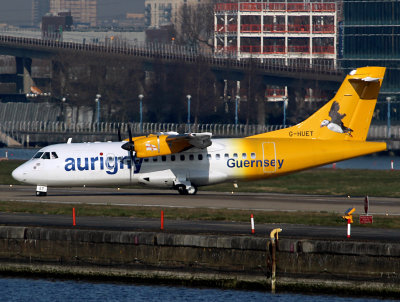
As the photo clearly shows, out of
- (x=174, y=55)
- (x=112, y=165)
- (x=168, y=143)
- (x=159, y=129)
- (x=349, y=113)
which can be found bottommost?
(x=159, y=129)

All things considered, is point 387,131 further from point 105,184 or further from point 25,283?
point 25,283

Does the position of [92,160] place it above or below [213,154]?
below

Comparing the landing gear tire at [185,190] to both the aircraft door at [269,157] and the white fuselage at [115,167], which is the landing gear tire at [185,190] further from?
the aircraft door at [269,157]

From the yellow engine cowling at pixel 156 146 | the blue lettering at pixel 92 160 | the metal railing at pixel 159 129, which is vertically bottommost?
the metal railing at pixel 159 129

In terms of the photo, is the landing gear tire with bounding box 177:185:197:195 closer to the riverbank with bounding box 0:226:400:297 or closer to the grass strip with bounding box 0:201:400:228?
the grass strip with bounding box 0:201:400:228

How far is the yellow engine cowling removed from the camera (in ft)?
181

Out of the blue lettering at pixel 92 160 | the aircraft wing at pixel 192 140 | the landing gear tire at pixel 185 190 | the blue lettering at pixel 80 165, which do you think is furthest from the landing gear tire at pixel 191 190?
the blue lettering at pixel 80 165

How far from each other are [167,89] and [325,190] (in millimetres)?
95645

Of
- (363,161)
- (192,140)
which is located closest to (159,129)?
(363,161)

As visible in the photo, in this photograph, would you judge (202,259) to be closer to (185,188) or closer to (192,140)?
(192,140)

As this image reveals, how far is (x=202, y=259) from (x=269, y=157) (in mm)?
20575

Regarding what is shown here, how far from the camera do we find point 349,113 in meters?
57.4

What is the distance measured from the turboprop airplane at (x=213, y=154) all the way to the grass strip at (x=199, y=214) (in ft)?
16.9

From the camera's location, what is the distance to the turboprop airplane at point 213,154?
184 ft
